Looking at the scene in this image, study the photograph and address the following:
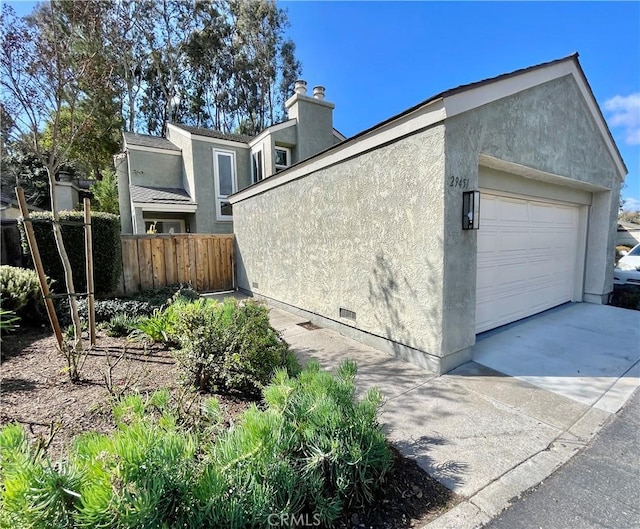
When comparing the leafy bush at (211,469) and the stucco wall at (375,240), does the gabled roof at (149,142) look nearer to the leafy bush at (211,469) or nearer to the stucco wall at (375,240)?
the stucco wall at (375,240)

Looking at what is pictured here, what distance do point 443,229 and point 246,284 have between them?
677 cm

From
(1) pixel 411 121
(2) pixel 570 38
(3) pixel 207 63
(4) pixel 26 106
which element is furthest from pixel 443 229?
(3) pixel 207 63

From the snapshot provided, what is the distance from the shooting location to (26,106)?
4227 millimetres

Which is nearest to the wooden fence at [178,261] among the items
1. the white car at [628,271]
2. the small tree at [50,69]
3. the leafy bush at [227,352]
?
the small tree at [50,69]

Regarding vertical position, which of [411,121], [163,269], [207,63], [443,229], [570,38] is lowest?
[163,269]

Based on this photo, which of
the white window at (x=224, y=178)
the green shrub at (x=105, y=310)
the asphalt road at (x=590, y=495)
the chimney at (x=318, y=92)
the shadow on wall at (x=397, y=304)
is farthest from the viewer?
the white window at (x=224, y=178)

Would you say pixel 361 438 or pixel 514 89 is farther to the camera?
pixel 514 89

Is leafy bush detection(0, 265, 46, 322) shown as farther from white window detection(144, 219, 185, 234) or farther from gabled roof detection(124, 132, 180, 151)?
gabled roof detection(124, 132, 180, 151)

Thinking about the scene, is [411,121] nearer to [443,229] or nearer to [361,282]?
[443,229]

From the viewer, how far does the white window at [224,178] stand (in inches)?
546

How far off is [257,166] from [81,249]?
356 inches

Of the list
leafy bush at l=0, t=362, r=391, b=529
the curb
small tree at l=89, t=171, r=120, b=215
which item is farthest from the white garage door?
small tree at l=89, t=171, r=120, b=215

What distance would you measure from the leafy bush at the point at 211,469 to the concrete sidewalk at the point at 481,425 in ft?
2.03

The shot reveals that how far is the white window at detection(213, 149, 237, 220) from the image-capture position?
1387cm
